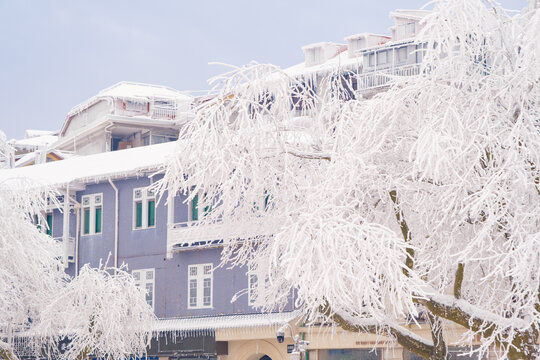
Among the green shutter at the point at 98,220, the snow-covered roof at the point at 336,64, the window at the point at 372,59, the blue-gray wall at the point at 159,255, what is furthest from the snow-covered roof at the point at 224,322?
the window at the point at 372,59

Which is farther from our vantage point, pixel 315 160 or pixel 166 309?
pixel 166 309

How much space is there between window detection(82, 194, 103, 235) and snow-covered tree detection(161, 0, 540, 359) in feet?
80.4

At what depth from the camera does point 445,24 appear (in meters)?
14.3

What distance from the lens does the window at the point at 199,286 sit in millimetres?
36250

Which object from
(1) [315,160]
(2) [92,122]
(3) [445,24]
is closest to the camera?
(3) [445,24]

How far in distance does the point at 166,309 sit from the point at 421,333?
11132 mm

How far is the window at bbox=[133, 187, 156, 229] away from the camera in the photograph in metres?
38.2

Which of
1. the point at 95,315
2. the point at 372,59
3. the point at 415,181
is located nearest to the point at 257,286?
the point at 95,315

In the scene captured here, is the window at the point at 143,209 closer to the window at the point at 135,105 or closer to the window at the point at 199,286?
the window at the point at 199,286

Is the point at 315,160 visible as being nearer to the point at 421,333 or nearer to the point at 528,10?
the point at 528,10

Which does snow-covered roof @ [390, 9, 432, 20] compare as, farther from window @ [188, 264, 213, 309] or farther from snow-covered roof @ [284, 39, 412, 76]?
window @ [188, 264, 213, 309]

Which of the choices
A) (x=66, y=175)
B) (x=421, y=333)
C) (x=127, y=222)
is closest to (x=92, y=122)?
(x=66, y=175)

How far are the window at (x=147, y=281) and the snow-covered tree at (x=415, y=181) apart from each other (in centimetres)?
2175

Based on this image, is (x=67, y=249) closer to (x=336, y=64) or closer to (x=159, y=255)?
(x=159, y=255)
